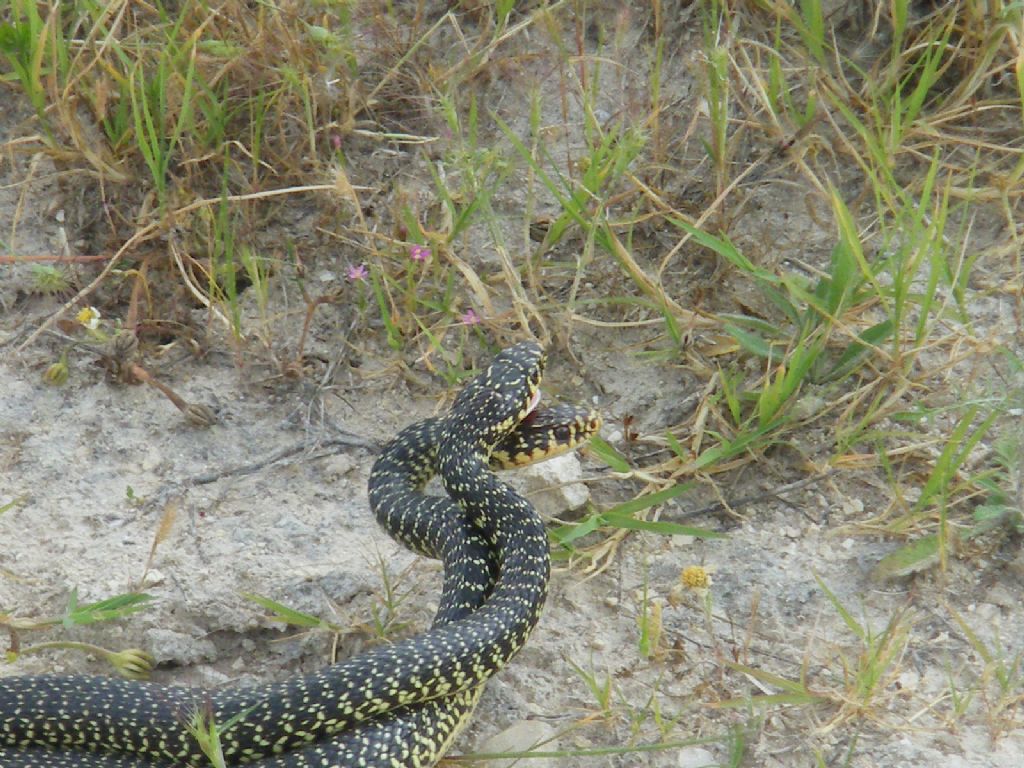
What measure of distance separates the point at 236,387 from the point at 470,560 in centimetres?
159

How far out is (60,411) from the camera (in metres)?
5.05

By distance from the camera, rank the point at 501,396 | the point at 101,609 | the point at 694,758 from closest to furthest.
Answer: the point at 694,758, the point at 101,609, the point at 501,396

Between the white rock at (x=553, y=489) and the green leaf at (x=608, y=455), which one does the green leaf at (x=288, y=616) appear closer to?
the white rock at (x=553, y=489)

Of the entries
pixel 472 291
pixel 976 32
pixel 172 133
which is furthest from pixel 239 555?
pixel 976 32

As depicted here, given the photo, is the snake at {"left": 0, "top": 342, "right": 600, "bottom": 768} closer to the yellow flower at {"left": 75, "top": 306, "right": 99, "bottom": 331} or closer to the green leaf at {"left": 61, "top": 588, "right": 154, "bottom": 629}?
the green leaf at {"left": 61, "top": 588, "right": 154, "bottom": 629}

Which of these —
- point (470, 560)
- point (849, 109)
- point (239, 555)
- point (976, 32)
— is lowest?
point (239, 555)

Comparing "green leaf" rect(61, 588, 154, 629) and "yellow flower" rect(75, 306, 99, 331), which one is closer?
"green leaf" rect(61, 588, 154, 629)

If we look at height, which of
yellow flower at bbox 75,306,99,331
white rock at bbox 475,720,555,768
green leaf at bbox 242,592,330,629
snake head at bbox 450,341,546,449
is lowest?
white rock at bbox 475,720,555,768

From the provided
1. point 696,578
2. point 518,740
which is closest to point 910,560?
point 696,578

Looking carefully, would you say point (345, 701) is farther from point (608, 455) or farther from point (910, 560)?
point (910, 560)

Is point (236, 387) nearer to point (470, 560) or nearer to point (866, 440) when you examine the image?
point (470, 560)

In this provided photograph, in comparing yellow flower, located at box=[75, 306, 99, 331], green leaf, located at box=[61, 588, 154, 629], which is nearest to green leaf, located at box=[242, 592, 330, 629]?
green leaf, located at box=[61, 588, 154, 629]

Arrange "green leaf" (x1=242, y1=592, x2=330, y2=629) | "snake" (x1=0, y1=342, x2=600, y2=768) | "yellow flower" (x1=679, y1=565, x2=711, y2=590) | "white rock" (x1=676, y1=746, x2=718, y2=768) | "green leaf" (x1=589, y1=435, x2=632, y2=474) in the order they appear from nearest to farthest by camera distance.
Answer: "snake" (x1=0, y1=342, x2=600, y2=768) < "white rock" (x1=676, y1=746, x2=718, y2=768) < "green leaf" (x1=242, y1=592, x2=330, y2=629) < "yellow flower" (x1=679, y1=565, x2=711, y2=590) < "green leaf" (x1=589, y1=435, x2=632, y2=474)

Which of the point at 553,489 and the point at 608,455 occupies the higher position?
the point at 608,455
